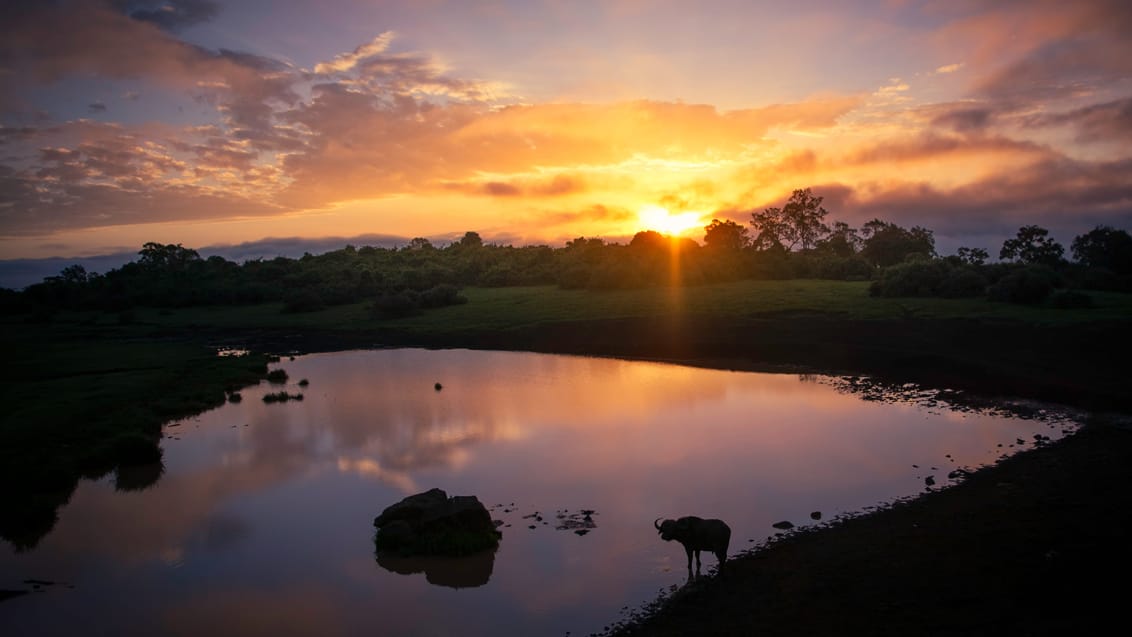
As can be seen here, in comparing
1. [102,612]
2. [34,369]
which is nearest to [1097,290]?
[102,612]

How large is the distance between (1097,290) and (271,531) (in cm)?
6771

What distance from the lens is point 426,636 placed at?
1278 cm

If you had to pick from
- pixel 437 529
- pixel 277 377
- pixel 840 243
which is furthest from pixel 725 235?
pixel 437 529

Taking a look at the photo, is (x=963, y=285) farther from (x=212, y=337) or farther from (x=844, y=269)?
(x=212, y=337)

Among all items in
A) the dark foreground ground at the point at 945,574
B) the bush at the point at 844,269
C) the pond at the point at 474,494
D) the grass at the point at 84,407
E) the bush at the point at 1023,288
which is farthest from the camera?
the bush at the point at 844,269

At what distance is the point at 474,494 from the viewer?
20875 mm

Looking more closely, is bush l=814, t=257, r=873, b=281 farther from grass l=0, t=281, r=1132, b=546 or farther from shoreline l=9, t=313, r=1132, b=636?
shoreline l=9, t=313, r=1132, b=636

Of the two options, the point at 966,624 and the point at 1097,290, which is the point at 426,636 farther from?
the point at 1097,290

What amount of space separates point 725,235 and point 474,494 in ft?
304

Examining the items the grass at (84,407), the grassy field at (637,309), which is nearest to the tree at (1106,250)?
the grassy field at (637,309)

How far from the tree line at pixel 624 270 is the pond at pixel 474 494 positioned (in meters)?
32.9

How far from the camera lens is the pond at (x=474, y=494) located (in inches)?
554

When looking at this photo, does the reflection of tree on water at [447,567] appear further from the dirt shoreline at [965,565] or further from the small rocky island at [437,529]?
the dirt shoreline at [965,565]

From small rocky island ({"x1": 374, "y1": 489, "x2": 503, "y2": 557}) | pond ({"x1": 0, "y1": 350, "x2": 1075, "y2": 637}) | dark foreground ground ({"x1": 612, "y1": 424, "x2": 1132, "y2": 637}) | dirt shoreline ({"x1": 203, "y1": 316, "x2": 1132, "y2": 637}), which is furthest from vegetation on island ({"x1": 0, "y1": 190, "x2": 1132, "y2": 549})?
dark foreground ground ({"x1": 612, "y1": 424, "x2": 1132, "y2": 637})
